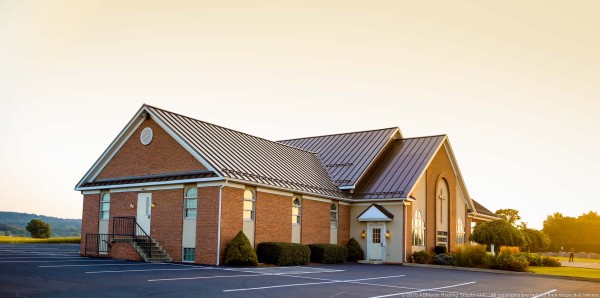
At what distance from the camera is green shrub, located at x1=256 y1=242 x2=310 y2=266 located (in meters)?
26.7

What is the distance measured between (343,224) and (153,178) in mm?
11634

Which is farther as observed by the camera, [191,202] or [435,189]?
[435,189]

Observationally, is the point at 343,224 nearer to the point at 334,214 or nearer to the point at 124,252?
the point at 334,214

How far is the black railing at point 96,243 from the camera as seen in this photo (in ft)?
99.0

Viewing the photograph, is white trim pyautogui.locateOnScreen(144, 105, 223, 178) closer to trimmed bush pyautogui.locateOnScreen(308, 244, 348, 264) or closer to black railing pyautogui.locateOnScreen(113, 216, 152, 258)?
black railing pyautogui.locateOnScreen(113, 216, 152, 258)

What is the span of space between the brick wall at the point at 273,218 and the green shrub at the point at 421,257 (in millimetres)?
7913

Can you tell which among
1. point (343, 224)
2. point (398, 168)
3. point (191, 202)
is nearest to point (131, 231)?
point (191, 202)

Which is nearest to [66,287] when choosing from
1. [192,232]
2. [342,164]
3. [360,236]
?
[192,232]

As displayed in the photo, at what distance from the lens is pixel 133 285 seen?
52.1 feet

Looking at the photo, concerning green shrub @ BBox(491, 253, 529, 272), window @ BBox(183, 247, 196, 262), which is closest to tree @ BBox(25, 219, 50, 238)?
window @ BBox(183, 247, 196, 262)

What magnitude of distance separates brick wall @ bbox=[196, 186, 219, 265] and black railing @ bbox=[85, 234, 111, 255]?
6430mm

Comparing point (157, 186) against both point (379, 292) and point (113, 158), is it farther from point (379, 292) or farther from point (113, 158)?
point (379, 292)

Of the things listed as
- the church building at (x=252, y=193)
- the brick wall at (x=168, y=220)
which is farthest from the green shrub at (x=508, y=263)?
the brick wall at (x=168, y=220)

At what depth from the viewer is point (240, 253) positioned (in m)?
25.0
